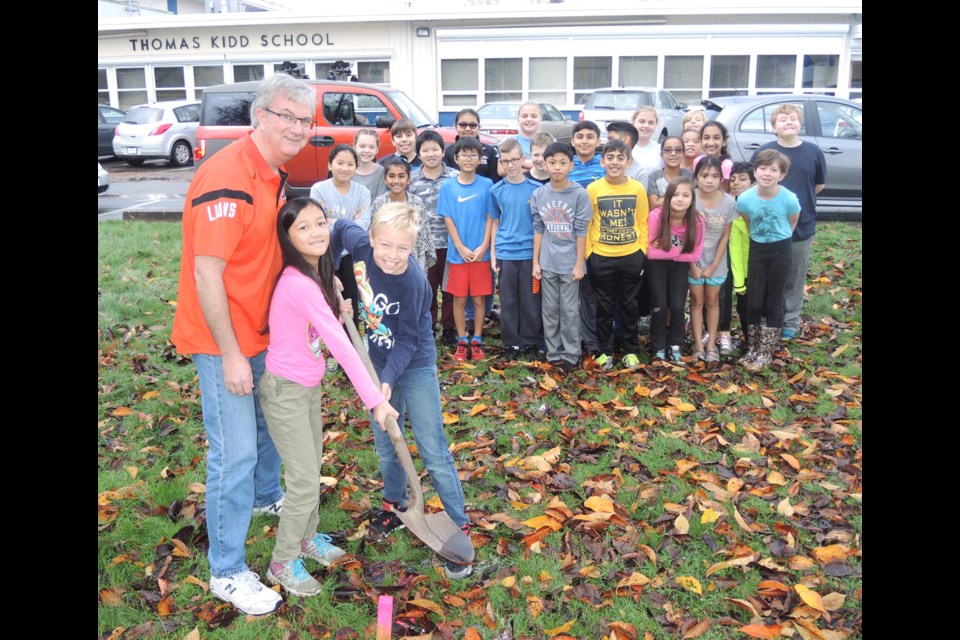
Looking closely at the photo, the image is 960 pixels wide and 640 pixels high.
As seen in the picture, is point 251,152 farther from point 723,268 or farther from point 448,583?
point 723,268

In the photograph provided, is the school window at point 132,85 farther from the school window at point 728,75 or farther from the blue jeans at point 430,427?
the blue jeans at point 430,427

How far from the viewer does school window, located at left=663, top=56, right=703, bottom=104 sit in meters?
21.9

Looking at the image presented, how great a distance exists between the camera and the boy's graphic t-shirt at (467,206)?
19.7ft

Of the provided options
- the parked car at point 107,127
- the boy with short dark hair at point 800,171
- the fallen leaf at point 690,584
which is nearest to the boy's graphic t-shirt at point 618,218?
the boy with short dark hair at point 800,171

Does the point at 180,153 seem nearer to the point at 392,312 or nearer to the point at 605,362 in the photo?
the point at 605,362

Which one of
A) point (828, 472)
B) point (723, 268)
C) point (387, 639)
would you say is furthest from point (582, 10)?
point (387, 639)

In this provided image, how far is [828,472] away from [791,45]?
21056 mm

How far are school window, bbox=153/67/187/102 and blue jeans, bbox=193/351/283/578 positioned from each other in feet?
86.2

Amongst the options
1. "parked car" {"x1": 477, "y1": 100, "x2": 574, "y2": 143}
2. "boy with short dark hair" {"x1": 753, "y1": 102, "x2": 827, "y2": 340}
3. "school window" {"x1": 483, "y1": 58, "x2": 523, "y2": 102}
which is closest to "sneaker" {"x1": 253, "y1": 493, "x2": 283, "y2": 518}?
"boy with short dark hair" {"x1": 753, "y1": 102, "x2": 827, "y2": 340}

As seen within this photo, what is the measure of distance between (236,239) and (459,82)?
21.8m

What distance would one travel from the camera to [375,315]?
3377 mm

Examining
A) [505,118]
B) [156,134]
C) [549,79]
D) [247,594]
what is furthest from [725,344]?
[549,79]

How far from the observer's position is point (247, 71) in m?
25.4

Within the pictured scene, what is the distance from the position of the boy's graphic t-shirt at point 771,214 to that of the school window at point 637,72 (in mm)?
17540
